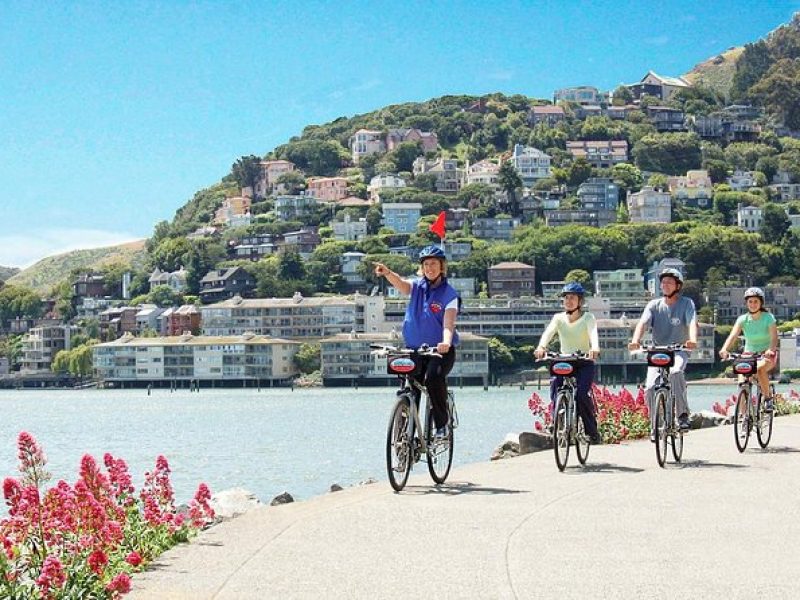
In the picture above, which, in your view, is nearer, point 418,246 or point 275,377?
point 275,377

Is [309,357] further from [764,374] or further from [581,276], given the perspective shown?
[764,374]

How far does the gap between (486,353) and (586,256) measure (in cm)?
3534

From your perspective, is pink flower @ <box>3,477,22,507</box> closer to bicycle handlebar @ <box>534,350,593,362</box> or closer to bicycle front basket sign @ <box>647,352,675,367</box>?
bicycle handlebar @ <box>534,350,593,362</box>

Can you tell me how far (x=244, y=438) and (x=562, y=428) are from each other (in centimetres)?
4278

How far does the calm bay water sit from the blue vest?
1178 cm

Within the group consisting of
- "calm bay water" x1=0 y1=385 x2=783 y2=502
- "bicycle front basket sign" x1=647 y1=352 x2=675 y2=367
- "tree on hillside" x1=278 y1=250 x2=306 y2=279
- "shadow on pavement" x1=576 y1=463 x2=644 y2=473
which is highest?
"tree on hillside" x1=278 y1=250 x2=306 y2=279

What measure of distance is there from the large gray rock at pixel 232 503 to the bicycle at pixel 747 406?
220 inches

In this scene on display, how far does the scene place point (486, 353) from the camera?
137 metres

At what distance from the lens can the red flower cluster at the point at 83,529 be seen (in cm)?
721

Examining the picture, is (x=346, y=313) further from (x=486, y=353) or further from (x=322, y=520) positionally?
(x=322, y=520)

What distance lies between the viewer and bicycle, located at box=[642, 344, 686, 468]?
44.4 feet

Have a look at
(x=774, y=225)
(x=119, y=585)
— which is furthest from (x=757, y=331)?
(x=774, y=225)

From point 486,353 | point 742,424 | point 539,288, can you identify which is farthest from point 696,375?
point 742,424

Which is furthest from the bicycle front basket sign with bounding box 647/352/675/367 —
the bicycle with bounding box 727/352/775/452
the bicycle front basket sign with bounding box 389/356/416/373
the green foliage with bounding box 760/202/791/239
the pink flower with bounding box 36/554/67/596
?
the green foliage with bounding box 760/202/791/239
